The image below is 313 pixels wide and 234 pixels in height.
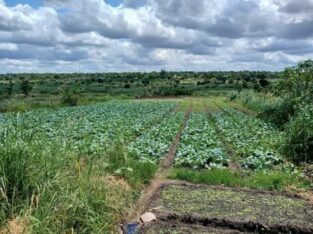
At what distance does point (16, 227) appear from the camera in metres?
6.14

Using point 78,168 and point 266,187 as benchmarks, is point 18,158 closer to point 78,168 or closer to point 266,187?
point 78,168

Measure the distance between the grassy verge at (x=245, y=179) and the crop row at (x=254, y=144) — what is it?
1122 mm

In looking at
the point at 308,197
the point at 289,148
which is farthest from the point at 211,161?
the point at 308,197

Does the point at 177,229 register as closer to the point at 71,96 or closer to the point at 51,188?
the point at 51,188

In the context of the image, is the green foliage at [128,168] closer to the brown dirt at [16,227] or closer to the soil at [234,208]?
the soil at [234,208]

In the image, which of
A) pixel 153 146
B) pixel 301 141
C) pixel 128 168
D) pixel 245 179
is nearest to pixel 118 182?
pixel 128 168

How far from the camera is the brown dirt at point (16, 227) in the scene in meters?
6.05

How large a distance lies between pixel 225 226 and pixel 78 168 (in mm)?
2790

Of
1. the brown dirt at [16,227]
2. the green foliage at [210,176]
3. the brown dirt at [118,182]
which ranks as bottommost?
the green foliage at [210,176]

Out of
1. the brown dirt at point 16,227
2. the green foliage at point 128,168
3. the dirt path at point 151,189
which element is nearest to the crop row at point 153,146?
the dirt path at point 151,189

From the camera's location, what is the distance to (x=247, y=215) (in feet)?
27.1

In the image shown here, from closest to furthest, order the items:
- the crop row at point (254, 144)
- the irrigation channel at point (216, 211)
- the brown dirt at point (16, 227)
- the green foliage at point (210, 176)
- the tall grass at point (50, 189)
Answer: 1. the brown dirt at point (16, 227)
2. the tall grass at point (50, 189)
3. the irrigation channel at point (216, 211)
4. the green foliage at point (210, 176)
5. the crop row at point (254, 144)

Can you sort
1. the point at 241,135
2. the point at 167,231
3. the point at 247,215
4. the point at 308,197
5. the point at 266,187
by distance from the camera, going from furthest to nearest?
the point at 241,135, the point at 266,187, the point at 308,197, the point at 247,215, the point at 167,231

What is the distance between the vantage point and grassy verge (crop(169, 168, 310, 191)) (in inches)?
424
